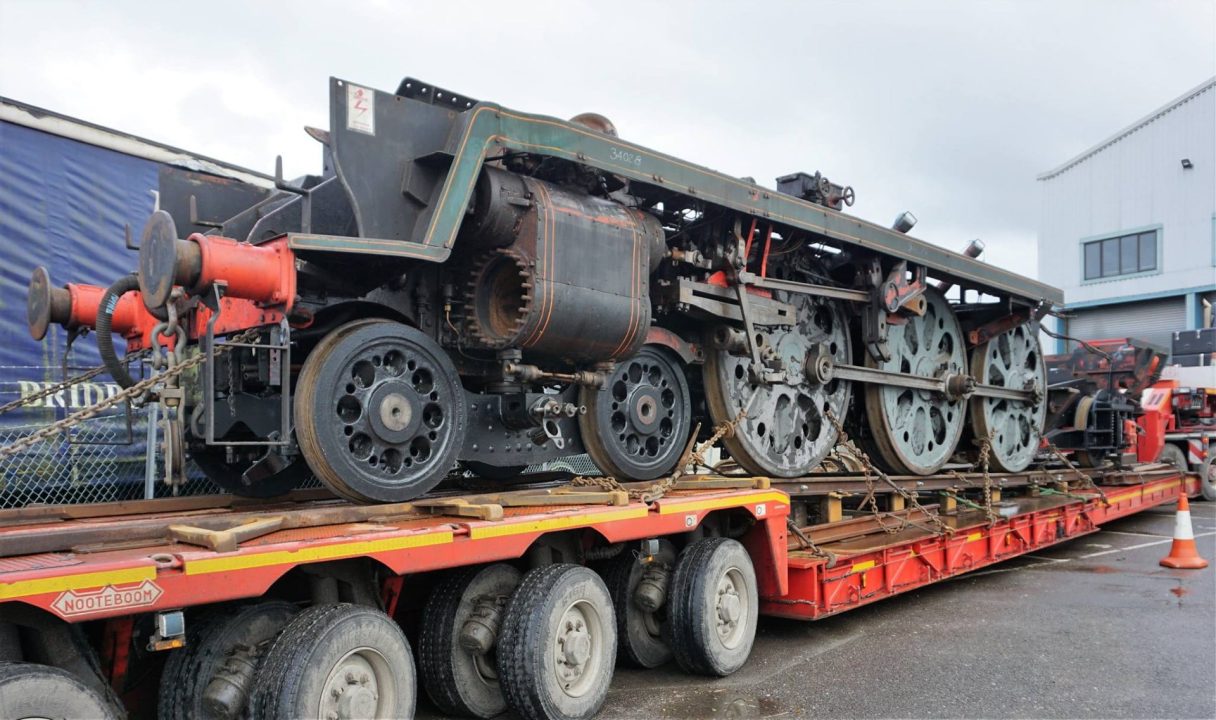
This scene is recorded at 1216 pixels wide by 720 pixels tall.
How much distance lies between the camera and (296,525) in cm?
398

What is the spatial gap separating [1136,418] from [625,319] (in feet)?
36.9

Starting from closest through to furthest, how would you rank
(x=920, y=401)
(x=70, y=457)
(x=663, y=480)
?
(x=663, y=480), (x=70, y=457), (x=920, y=401)

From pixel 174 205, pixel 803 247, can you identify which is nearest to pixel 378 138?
pixel 174 205

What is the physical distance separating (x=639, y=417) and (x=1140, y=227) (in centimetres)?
2726

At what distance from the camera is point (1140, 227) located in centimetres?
2856

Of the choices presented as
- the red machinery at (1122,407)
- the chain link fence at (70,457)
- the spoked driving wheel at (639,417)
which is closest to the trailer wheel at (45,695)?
the spoked driving wheel at (639,417)

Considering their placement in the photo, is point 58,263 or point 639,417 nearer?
point 639,417

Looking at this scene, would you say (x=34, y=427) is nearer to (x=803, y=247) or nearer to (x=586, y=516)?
(x=586, y=516)

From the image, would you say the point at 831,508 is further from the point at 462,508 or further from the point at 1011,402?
the point at 1011,402

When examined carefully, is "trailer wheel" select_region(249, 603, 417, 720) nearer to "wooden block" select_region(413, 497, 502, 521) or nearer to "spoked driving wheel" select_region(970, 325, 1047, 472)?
"wooden block" select_region(413, 497, 502, 521)

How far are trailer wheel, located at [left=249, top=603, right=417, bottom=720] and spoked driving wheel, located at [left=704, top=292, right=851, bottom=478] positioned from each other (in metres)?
3.63

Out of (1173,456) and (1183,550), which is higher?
(1173,456)

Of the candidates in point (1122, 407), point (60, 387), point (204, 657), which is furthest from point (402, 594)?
point (1122, 407)

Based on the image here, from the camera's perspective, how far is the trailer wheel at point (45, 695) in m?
2.86
